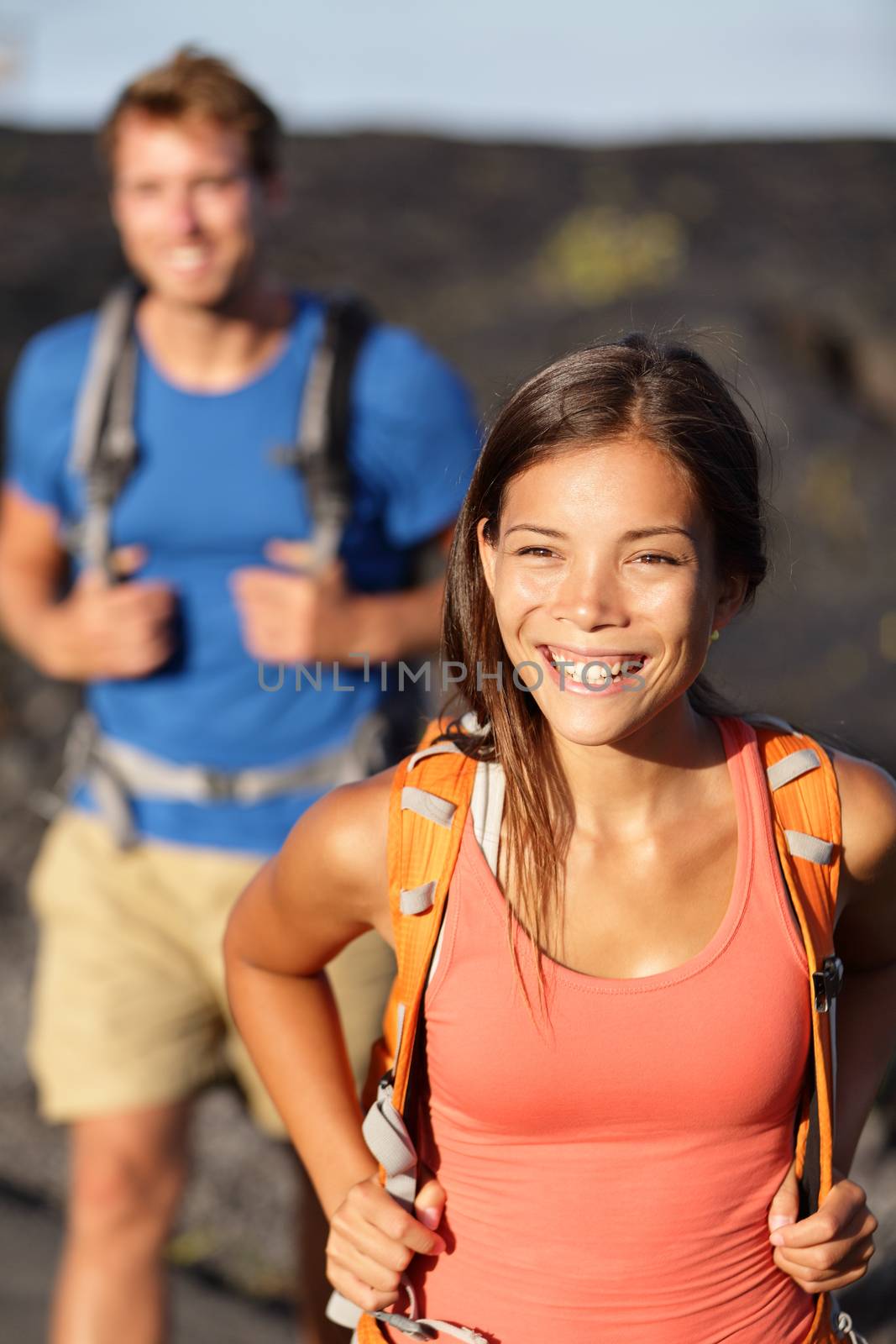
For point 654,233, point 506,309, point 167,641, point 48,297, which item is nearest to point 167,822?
point 167,641

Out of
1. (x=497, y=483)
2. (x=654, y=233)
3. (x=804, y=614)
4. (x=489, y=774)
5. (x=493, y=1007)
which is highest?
(x=654, y=233)

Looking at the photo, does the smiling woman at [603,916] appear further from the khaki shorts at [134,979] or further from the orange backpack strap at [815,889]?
the khaki shorts at [134,979]

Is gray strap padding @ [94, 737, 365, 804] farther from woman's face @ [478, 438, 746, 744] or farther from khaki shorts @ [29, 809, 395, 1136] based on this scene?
woman's face @ [478, 438, 746, 744]

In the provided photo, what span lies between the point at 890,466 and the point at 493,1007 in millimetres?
8030

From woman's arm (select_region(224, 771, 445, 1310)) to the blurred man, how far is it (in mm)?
896

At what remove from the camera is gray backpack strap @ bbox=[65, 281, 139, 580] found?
290 cm

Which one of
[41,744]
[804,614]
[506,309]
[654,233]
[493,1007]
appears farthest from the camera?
[654,233]

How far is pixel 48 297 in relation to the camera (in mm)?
8812

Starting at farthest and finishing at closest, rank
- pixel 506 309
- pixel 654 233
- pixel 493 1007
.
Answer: pixel 654 233 → pixel 506 309 → pixel 493 1007

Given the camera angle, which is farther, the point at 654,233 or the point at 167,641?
the point at 654,233

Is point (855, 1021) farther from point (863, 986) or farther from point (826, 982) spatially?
point (826, 982)

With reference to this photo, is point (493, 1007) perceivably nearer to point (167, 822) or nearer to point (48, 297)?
point (167, 822)

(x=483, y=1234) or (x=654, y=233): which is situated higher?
(x=654, y=233)

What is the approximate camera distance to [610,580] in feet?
5.28
